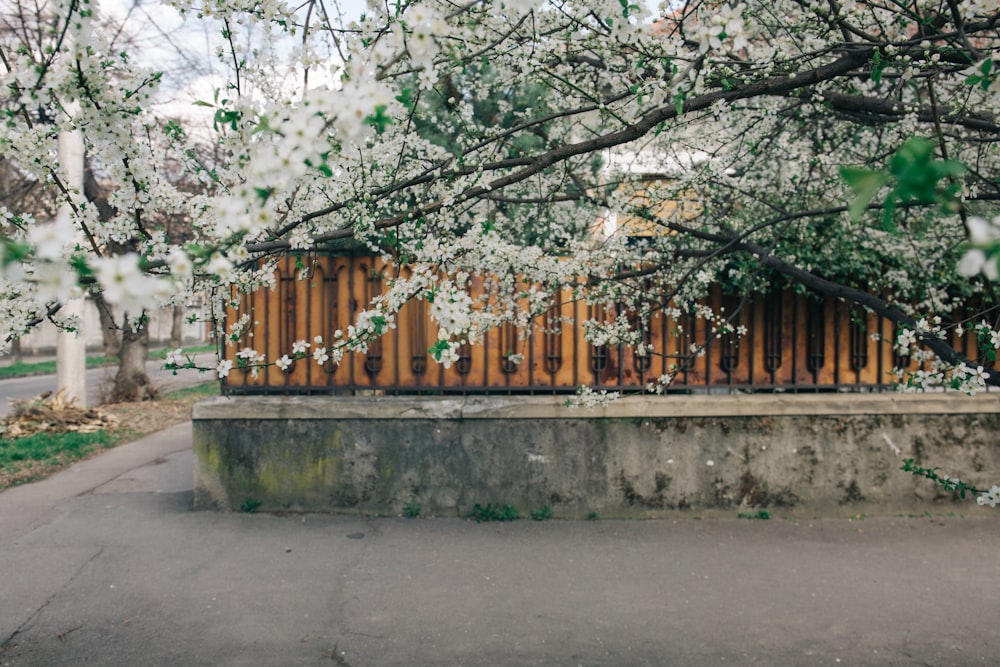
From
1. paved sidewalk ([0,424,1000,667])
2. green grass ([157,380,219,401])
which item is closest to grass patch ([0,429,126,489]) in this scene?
paved sidewalk ([0,424,1000,667])

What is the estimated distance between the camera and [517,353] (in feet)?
Answer: 20.7

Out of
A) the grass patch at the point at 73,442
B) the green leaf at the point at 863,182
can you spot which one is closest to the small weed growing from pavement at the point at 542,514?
the green leaf at the point at 863,182

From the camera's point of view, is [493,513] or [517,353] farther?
[517,353]

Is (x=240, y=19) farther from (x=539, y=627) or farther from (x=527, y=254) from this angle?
(x=539, y=627)

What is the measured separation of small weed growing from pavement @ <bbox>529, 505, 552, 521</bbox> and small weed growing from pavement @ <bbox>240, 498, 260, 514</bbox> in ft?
7.62

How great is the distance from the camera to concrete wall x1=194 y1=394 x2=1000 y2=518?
605 cm

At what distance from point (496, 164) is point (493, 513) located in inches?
140

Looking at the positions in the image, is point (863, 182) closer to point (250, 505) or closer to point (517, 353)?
point (517, 353)

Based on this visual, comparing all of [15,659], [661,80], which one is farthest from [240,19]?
[15,659]

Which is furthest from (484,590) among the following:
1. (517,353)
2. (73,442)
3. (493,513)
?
(73,442)

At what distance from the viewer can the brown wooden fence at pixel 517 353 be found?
20.5 ft

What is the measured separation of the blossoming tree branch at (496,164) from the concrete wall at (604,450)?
2.74 ft

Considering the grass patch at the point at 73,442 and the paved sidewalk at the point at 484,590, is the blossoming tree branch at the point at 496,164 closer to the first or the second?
the paved sidewalk at the point at 484,590

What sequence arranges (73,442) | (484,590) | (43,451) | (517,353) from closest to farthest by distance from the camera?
(484,590) → (517,353) → (43,451) → (73,442)
